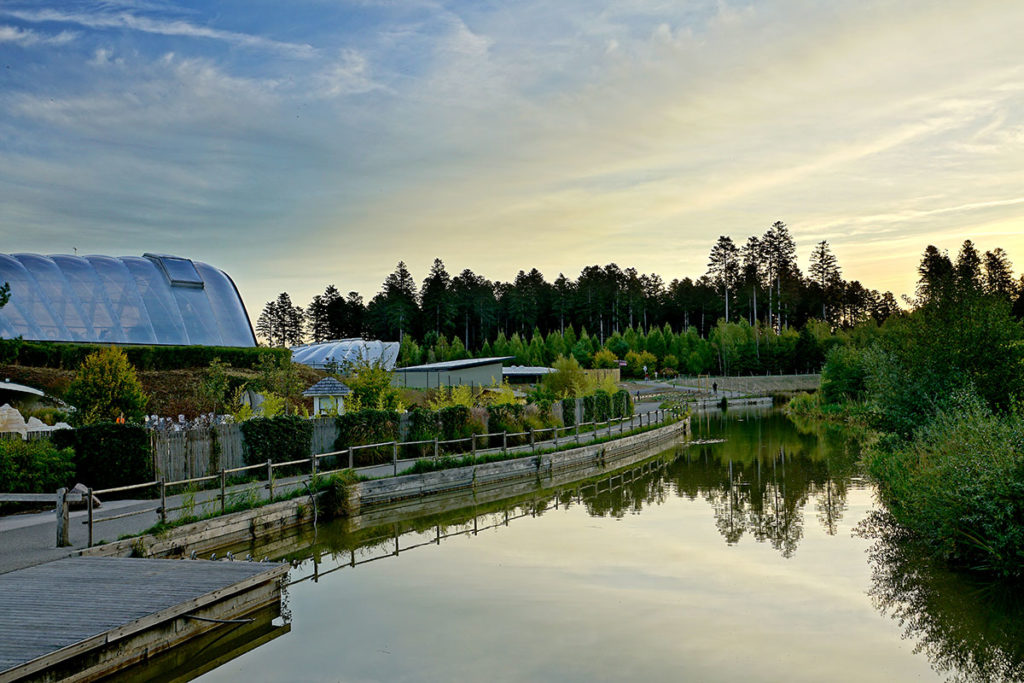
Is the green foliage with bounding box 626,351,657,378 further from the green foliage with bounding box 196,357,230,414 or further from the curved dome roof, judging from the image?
the green foliage with bounding box 196,357,230,414

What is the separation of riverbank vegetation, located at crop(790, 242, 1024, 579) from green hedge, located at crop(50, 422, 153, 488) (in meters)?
15.6

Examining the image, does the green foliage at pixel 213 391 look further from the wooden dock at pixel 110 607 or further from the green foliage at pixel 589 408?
the wooden dock at pixel 110 607

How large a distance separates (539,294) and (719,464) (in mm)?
85964

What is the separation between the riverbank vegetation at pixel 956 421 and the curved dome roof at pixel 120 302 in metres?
39.4

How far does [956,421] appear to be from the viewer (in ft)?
49.9

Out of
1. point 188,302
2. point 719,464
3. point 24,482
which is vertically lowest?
point 719,464

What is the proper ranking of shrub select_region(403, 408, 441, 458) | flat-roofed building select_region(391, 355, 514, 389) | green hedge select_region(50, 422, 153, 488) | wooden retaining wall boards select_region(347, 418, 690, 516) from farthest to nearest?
flat-roofed building select_region(391, 355, 514, 389) → shrub select_region(403, 408, 441, 458) → wooden retaining wall boards select_region(347, 418, 690, 516) → green hedge select_region(50, 422, 153, 488)

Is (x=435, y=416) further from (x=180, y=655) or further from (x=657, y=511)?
(x=180, y=655)

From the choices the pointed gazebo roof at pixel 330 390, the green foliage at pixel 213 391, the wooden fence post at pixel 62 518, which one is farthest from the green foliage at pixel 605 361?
the wooden fence post at pixel 62 518

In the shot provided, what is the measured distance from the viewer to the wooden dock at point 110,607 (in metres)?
8.24

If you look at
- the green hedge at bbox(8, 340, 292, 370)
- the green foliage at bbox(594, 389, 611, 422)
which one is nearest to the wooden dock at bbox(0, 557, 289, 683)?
the green hedge at bbox(8, 340, 292, 370)

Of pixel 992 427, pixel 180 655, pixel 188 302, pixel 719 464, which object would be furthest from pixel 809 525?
pixel 188 302

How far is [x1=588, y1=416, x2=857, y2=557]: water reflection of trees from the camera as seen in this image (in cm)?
1828

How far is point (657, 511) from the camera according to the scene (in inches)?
804
